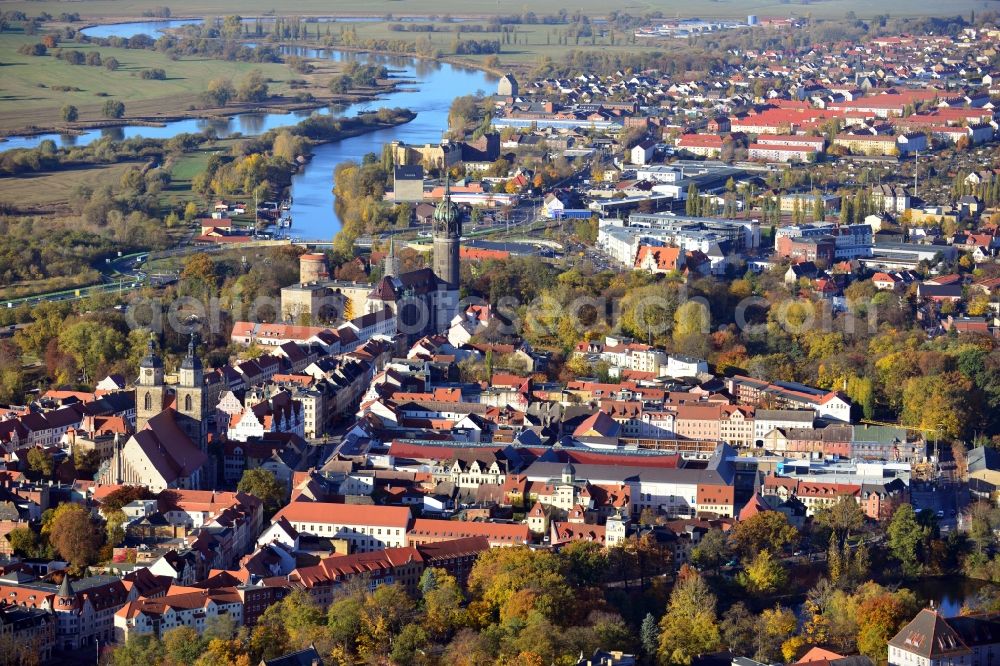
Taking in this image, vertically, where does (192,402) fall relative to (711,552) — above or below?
above

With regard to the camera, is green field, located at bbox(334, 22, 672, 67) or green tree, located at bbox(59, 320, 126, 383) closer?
green tree, located at bbox(59, 320, 126, 383)

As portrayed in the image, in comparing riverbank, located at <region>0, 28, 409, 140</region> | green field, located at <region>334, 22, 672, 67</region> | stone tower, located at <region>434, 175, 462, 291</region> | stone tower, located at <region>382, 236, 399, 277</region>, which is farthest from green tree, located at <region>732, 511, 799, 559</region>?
green field, located at <region>334, 22, 672, 67</region>

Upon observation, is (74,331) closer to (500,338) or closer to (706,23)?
(500,338)

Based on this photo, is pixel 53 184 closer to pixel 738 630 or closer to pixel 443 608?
pixel 443 608

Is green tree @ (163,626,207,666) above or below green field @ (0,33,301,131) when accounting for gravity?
above

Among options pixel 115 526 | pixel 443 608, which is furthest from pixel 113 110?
pixel 443 608

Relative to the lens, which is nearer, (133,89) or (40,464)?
(40,464)

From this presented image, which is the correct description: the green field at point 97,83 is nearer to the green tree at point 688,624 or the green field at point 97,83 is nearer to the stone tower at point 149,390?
the stone tower at point 149,390

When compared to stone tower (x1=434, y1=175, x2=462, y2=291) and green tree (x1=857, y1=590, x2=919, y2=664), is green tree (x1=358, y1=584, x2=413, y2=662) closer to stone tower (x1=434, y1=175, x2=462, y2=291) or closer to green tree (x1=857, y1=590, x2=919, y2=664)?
green tree (x1=857, y1=590, x2=919, y2=664)
